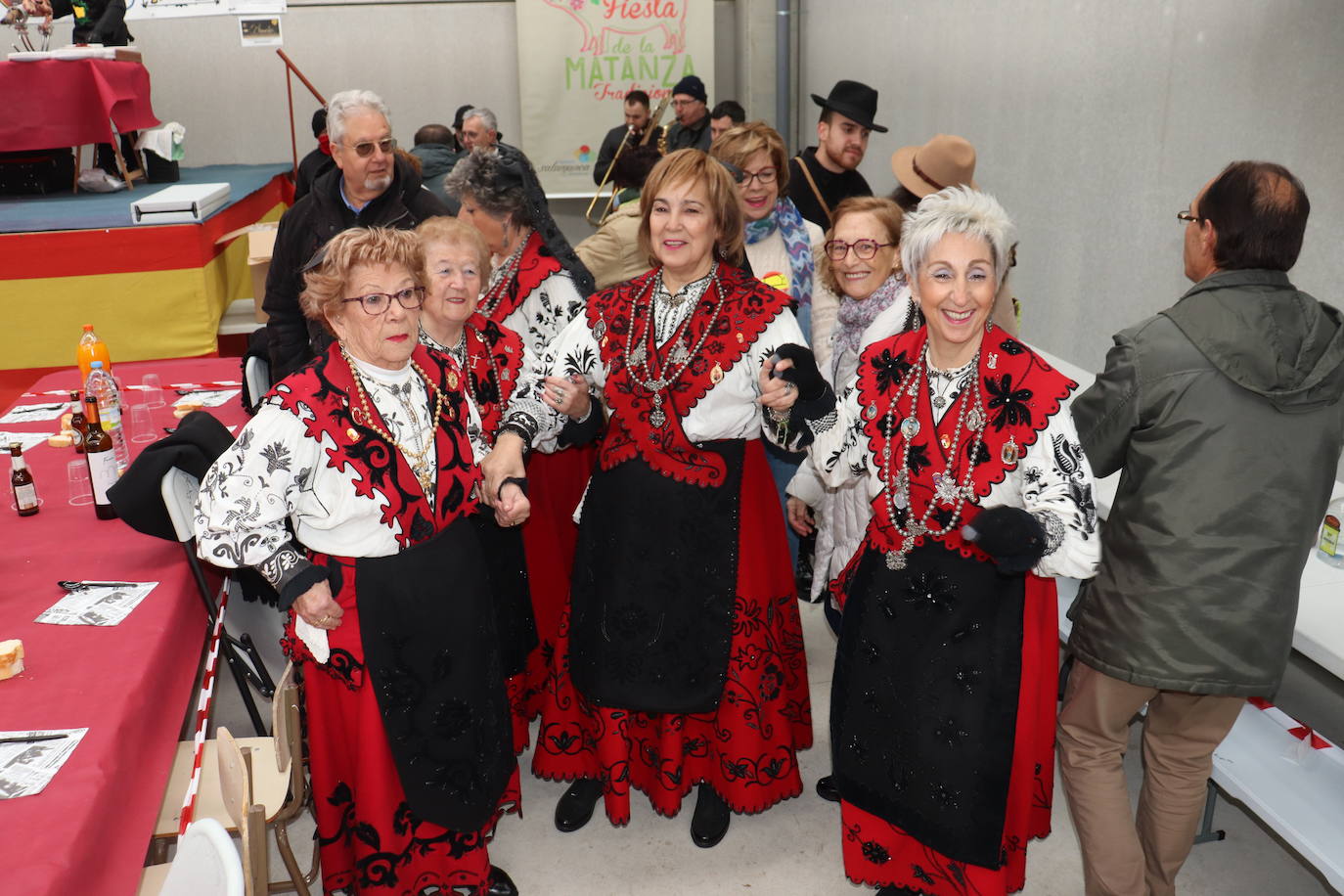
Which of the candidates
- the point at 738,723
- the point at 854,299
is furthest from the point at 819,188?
the point at 738,723

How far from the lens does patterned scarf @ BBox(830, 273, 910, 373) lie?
3.06 m

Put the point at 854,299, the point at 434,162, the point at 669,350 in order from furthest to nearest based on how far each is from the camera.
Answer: the point at 434,162 → the point at 854,299 → the point at 669,350

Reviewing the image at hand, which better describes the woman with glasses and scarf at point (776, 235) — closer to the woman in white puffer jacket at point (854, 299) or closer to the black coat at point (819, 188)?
the woman in white puffer jacket at point (854, 299)

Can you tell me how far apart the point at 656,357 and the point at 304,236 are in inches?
70.6

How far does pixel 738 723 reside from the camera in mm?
2889

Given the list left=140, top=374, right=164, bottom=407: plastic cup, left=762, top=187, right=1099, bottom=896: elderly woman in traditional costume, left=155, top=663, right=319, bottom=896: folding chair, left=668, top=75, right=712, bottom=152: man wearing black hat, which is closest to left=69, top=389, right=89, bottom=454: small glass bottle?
left=140, top=374, right=164, bottom=407: plastic cup

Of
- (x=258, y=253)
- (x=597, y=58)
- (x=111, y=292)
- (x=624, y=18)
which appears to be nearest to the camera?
(x=111, y=292)

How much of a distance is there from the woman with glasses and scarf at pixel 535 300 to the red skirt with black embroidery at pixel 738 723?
0.20 metres

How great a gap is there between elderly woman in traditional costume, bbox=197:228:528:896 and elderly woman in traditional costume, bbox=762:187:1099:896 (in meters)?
0.81

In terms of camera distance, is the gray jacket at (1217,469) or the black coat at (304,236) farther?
the black coat at (304,236)

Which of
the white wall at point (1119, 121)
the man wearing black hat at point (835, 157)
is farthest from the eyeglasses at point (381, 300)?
the white wall at point (1119, 121)

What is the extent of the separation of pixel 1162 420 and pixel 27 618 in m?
2.60

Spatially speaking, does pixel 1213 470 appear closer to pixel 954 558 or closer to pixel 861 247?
pixel 954 558

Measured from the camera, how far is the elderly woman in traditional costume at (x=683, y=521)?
2.58 meters
